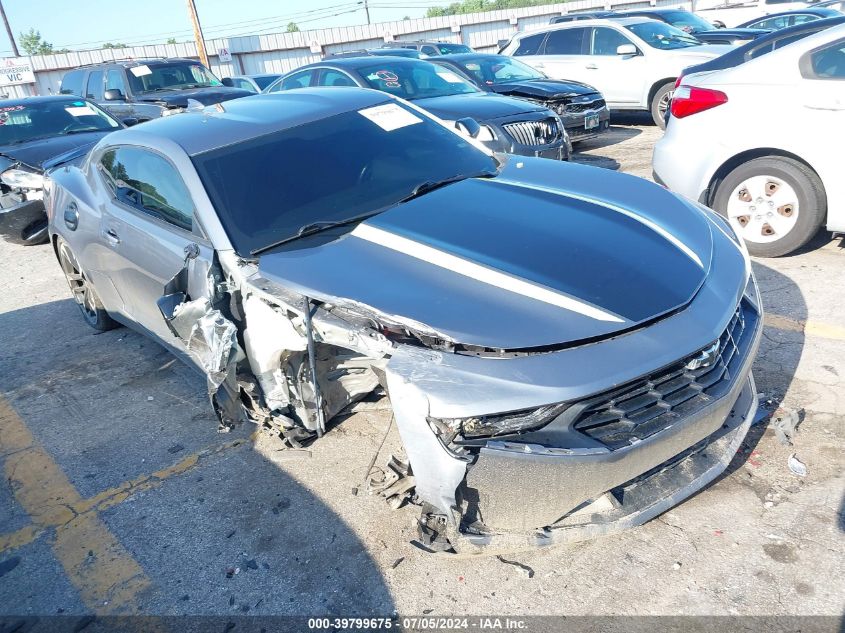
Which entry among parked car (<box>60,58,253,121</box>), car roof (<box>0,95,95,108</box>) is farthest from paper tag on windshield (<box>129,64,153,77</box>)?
car roof (<box>0,95,95,108</box>)

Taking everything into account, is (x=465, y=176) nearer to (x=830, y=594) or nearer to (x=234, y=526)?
(x=234, y=526)

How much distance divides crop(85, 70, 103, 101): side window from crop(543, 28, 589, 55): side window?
25.2 feet

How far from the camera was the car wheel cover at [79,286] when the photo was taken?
4.95 m

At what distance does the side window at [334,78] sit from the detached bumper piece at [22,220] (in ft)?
12.0

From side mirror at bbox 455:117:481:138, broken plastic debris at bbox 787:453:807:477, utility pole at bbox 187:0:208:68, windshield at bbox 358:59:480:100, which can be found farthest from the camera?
utility pole at bbox 187:0:208:68

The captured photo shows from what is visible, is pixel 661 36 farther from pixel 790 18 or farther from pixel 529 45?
pixel 790 18

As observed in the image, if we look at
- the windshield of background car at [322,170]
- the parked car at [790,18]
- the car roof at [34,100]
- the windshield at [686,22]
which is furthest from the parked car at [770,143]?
the parked car at [790,18]

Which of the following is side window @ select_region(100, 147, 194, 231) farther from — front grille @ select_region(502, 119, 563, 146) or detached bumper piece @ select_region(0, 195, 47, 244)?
front grille @ select_region(502, 119, 563, 146)

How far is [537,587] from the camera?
2.28 metres

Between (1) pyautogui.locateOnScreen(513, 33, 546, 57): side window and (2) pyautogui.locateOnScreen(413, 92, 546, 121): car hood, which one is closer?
(2) pyautogui.locateOnScreen(413, 92, 546, 121): car hood

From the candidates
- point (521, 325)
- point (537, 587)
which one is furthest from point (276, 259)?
point (537, 587)

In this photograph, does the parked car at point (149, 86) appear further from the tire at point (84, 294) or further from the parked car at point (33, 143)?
the tire at point (84, 294)

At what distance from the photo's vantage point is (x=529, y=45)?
1130 cm

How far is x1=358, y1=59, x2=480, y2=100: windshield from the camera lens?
7840 mm
